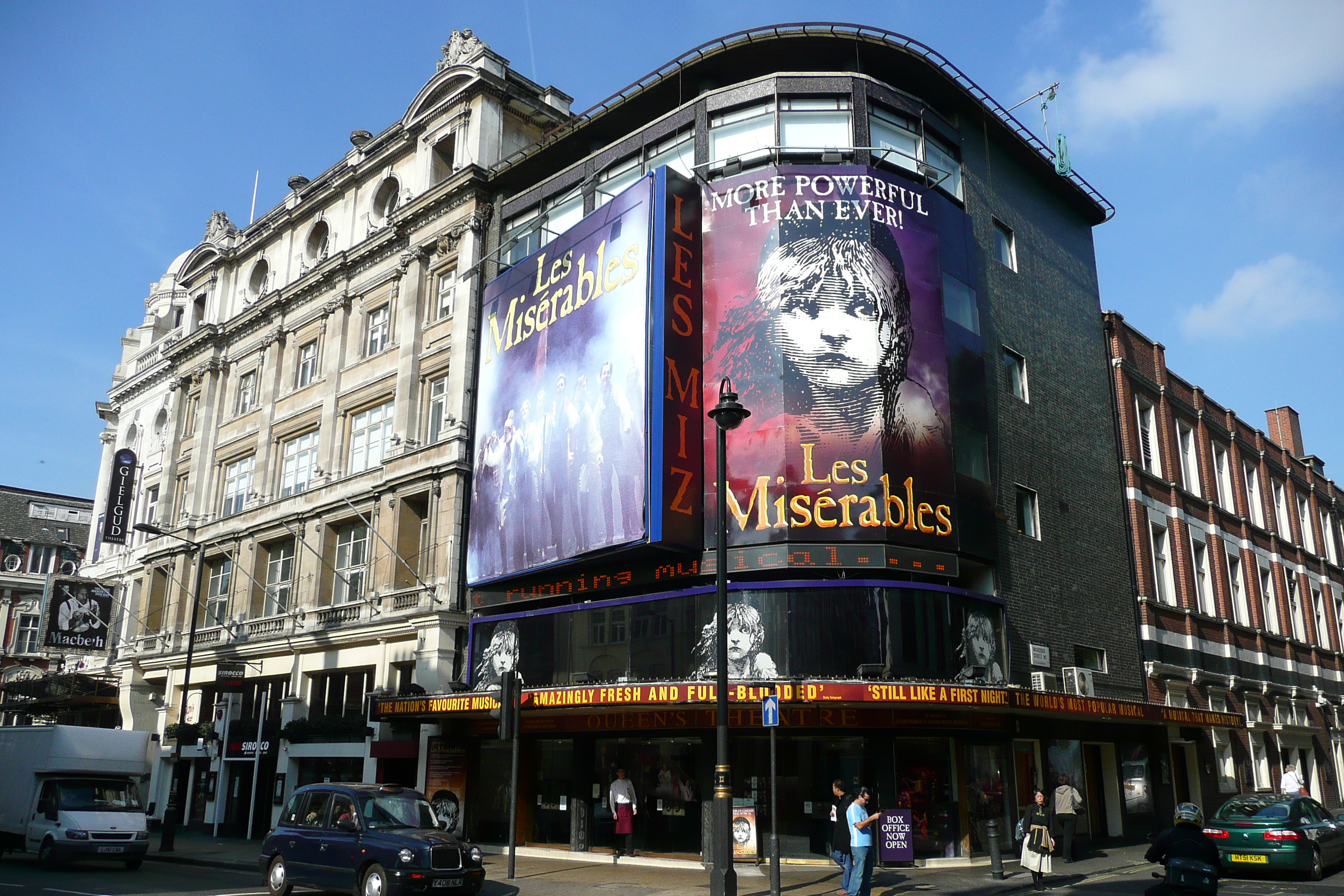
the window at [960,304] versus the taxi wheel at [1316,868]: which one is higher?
the window at [960,304]

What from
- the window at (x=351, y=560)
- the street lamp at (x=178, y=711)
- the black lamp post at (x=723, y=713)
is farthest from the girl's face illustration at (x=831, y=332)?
the street lamp at (x=178, y=711)

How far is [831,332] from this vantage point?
23141 millimetres

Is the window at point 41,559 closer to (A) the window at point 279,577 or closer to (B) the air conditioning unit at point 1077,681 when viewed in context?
(A) the window at point 279,577

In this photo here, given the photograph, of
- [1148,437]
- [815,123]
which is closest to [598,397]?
[815,123]

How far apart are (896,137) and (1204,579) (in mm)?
19132

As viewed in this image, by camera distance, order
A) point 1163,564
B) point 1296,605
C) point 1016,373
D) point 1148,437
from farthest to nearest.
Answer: point 1296,605, point 1148,437, point 1163,564, point 1016,373

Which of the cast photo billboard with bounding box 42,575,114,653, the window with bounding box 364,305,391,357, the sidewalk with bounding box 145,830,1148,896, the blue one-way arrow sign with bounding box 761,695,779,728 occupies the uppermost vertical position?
the window with bounding box 364,305,391,357

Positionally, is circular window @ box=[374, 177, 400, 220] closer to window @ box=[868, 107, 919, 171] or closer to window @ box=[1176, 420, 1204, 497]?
window @ box=[868, 107, 919, 171]

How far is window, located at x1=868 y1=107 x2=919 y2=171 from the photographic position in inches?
1011

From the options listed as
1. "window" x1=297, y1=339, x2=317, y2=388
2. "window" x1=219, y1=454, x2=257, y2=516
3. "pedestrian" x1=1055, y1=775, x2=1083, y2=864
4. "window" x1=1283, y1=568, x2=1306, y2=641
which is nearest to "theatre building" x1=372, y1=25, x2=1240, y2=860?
"pedestrian" x1=1055, y1=775, x2=1083, y2=864

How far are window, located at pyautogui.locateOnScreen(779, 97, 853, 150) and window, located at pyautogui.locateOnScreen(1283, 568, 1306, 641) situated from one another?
27.6 metres

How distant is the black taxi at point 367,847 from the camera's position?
15.3 m

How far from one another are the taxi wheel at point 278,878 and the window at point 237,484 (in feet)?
79.8

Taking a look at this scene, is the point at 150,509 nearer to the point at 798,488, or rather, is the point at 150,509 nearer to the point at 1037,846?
the point at 798,488
